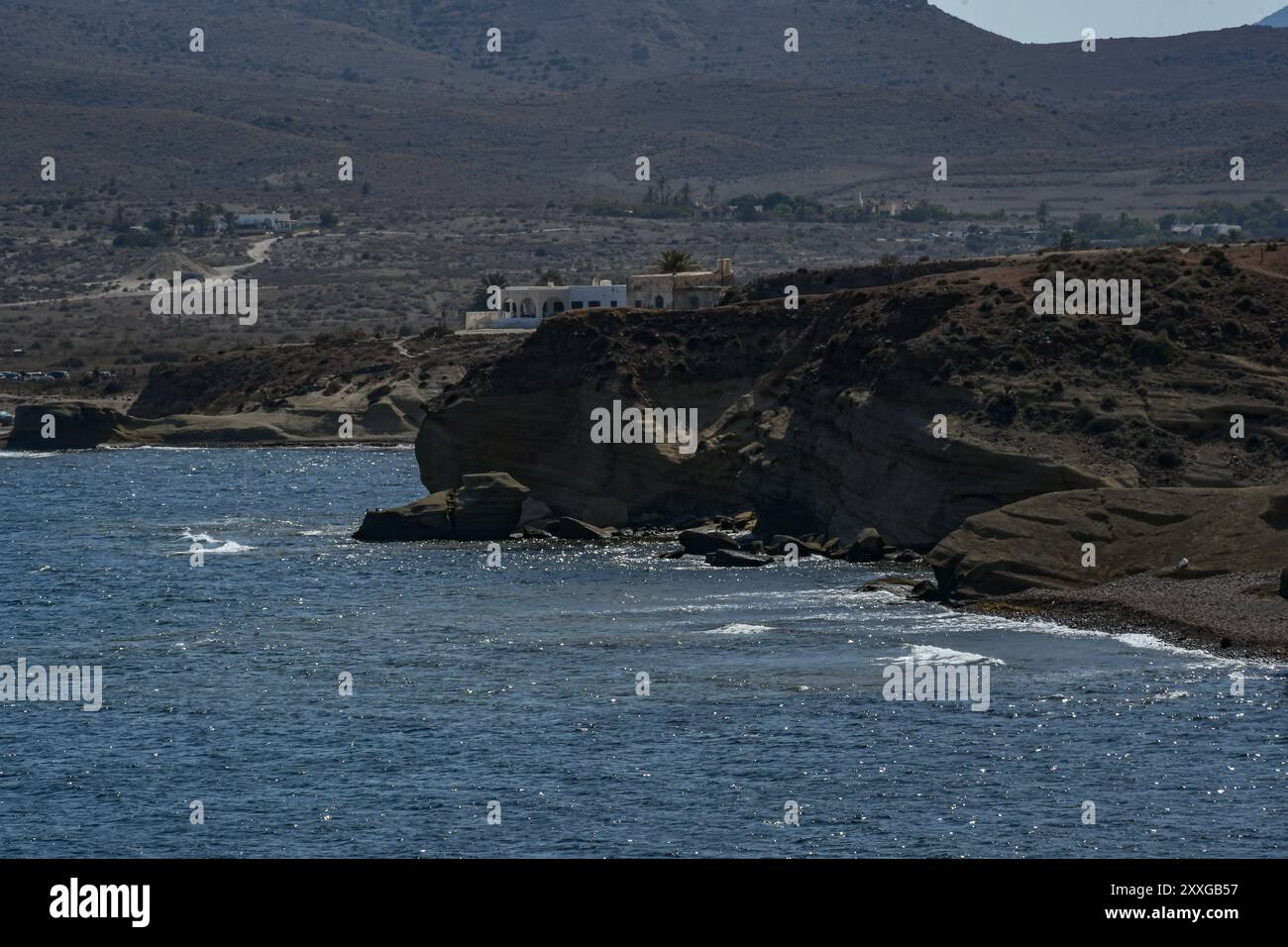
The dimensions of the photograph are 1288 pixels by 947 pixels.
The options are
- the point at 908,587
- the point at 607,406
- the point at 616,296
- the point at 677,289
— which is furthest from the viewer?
the point at 616,296

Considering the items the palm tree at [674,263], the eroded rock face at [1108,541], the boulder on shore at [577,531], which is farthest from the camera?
the palm tree at [674,263]

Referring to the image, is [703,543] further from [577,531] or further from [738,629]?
[738,629]

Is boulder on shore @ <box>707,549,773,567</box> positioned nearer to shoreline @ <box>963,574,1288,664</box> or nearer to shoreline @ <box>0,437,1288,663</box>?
shoreline @ <box>0,437,1288,663</box>

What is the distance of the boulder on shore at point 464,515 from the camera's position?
71.3m

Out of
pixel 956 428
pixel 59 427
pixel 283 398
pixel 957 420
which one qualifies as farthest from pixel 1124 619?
pixel 283 398

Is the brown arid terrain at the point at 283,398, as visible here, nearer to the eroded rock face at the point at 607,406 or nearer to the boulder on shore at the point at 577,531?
the eroded rock face at the point at 607,406

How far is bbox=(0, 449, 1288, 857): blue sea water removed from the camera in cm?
2931

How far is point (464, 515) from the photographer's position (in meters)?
71.6

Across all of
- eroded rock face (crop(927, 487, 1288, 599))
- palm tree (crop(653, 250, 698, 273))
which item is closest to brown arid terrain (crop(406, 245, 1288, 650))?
eroded rock face (crop(927, 487, 1288, 599))

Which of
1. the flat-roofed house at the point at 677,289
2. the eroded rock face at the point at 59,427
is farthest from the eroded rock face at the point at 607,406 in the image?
the eroded rock face at the point at 59,427

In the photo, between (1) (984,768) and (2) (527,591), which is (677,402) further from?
(1) (984,768)

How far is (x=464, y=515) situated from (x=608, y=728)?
3533cm

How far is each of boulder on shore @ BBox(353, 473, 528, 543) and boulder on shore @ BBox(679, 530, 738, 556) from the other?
8532 mm
